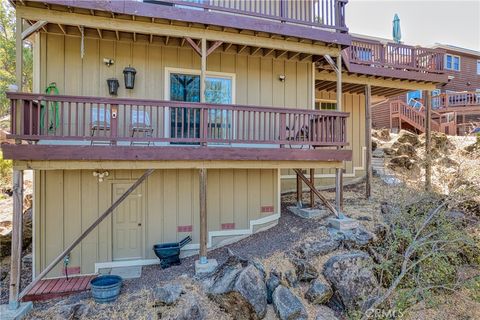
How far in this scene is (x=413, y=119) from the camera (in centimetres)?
1446

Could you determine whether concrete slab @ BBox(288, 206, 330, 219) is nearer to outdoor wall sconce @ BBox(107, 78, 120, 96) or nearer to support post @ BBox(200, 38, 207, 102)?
support post @ BBox(200, 38, 207, 102)

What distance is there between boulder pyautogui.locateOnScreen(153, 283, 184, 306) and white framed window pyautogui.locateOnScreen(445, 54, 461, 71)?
21.5 meters

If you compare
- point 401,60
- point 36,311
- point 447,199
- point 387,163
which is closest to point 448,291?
point 447,199

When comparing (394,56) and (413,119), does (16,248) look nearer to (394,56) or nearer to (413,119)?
(394,56)

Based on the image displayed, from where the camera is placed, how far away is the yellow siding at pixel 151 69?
6.06 metres

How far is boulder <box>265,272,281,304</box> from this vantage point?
5.09 meters

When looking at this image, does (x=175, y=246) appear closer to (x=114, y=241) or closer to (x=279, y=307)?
(x=114, y=241)

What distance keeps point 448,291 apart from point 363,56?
6764mm

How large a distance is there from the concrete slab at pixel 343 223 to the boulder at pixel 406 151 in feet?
22.1

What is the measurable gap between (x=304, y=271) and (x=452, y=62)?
20518mm

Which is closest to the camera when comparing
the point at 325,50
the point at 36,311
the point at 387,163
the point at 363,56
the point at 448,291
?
the point at 36,311

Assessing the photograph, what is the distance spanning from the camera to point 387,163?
1127 centimetres

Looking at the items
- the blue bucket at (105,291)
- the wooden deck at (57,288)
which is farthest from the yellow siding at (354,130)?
the wooden deck at (57,288)

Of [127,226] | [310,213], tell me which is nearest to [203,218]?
[127,226]
